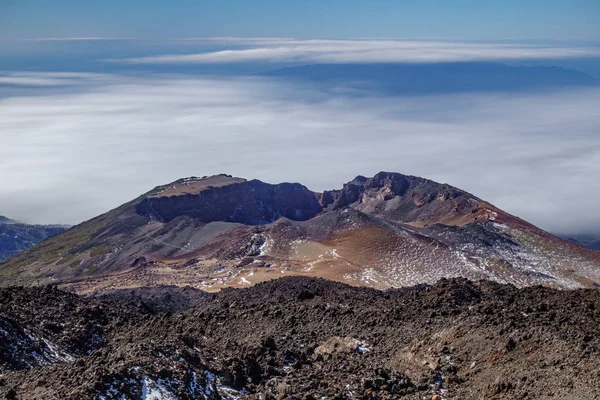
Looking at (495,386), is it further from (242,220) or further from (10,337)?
(242,220)

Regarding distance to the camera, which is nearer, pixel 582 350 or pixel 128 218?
pixel 582 350

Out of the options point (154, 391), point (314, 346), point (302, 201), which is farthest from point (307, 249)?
point (302, 201)

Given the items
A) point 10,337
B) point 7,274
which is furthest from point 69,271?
point 10,337

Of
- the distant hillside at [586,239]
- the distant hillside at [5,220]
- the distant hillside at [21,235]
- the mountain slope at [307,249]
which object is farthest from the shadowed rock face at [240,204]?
the distant hillside at [5,220]

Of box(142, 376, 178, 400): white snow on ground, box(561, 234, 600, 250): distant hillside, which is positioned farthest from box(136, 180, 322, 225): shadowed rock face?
box(142, 376, 178, 400): white snow on ground

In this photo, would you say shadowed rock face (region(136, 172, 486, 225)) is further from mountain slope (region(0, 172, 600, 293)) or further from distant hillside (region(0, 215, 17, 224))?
distant hillside (region(0, 215, 17, 224))

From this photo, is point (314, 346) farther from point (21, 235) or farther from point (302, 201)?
point (21, 235)
